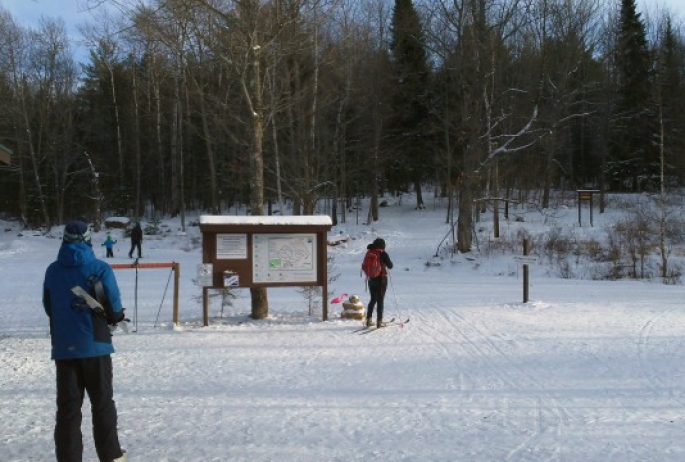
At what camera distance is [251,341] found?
31.7 feet

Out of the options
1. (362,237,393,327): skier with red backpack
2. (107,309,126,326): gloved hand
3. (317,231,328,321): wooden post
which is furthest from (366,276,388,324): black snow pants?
(107,309,126,326): gloved hand

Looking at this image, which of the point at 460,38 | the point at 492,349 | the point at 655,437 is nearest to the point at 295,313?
the point at 492,349

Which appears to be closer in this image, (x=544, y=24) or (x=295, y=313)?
(x=295, y=313)

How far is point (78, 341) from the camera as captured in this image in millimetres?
4188

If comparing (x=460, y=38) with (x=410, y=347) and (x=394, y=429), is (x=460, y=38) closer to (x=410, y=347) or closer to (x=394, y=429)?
(x=410, y=347)

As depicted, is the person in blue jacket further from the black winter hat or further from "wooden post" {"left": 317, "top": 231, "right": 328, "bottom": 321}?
"wooden post" {"left": 317, "top": 231, "right": 328, "bottom": 321}

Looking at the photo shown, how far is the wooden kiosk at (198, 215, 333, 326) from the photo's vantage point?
10.8m

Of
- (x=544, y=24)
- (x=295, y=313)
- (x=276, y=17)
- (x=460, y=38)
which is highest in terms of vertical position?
(x=544, y=24)

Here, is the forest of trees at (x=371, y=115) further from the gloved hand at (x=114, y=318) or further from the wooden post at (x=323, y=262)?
the gloved hand at (x=114, y=318)

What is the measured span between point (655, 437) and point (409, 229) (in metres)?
31.1

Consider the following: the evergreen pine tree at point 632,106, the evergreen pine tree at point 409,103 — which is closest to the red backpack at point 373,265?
the evergreen pine tree at point 409,103

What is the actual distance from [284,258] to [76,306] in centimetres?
694

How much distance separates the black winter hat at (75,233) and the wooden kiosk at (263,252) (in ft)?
20.5

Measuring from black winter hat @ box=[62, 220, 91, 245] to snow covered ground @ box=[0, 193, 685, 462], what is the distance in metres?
1.77
